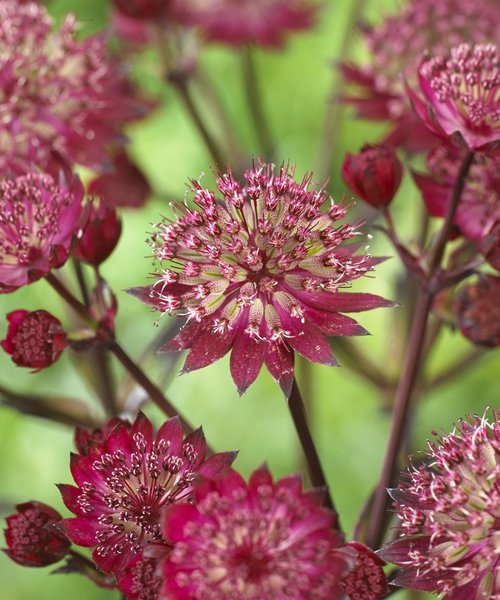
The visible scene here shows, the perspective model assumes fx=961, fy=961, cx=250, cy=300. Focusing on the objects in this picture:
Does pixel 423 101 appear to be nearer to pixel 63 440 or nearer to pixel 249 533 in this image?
pixel 249 533

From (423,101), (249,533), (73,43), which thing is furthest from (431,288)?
(73,43)

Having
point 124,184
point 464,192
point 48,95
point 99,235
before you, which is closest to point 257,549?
point 99,235

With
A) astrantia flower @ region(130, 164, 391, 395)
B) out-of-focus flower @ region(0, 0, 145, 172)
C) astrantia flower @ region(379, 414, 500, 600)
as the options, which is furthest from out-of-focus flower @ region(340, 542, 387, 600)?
out-of-focus flower @ region(0, 0, 145, 172)

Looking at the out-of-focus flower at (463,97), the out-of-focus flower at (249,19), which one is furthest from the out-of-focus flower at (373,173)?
the out-of-focus flower at (249,19)

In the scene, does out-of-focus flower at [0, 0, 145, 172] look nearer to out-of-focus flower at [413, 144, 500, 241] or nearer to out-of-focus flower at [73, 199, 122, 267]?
out-of-focus flower at [73, 199, 122, 267]

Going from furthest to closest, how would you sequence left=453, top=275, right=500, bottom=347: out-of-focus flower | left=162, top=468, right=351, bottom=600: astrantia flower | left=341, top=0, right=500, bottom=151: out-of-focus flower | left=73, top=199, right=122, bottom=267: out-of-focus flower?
left=341, top=0, right=500, bottom=151: out-of-focus flower < left=453, top=275, right=500, bottom=347: out-of-focus flower < left=73, top=199, right=122, bottom=267: out-of-focus flower < left=162, top=468, right=351, bottom=600: astrantia flower

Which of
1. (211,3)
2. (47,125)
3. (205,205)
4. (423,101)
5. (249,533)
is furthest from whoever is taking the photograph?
(211,3)

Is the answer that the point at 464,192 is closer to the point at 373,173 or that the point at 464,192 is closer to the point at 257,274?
the point at 373,173
